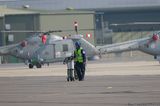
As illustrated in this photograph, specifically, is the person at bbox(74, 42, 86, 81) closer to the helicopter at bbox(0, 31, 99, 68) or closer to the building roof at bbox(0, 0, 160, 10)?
the helicopter at bbox(0, 31, 99, 68)

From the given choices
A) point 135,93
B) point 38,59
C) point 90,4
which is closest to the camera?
point 135,93

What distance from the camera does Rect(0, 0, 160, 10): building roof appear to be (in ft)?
393

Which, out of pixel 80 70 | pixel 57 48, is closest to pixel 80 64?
pixel 80 70

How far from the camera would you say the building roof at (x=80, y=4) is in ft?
393

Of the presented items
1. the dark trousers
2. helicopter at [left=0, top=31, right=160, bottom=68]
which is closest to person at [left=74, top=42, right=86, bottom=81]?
the dark trousers

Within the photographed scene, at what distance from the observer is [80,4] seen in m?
122

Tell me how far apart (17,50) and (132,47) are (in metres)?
9.06

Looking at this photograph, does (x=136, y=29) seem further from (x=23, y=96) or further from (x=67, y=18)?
(x=23, y=96)

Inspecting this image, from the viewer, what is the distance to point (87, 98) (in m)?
22.4

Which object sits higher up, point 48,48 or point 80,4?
point 80,4

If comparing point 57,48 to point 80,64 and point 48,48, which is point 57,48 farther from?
point 80,64

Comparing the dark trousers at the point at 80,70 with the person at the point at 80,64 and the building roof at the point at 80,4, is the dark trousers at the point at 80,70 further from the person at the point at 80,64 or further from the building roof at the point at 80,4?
the building roof at the point at 80,4

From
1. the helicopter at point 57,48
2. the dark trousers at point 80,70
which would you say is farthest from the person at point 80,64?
the helicopter at point 57,48

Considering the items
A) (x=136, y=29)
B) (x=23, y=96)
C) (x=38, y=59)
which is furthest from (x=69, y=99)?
(x=136, y=29)
